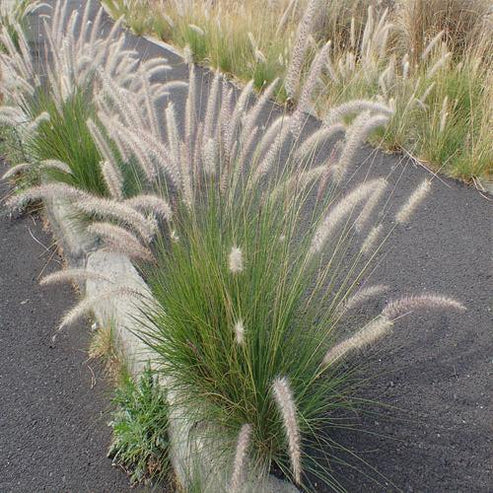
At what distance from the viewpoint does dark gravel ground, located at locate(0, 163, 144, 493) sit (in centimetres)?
238

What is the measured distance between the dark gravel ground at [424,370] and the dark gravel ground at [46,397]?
0.01m

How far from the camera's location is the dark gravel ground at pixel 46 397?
2379mm

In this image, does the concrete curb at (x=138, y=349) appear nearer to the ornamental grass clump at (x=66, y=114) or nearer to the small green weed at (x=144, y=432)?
the small green weed at (x=144, y=432)

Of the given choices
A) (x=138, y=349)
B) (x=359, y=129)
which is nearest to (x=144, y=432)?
(x=138, y=349)

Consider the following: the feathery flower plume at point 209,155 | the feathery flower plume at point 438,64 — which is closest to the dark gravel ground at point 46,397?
the feathery flower plume at point 209,155

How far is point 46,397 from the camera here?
2770 mm

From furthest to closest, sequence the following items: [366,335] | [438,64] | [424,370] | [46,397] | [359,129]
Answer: [438,64] → [46,397] → [424,370] → [359,129] → [366,335]

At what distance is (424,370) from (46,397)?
1.98 m

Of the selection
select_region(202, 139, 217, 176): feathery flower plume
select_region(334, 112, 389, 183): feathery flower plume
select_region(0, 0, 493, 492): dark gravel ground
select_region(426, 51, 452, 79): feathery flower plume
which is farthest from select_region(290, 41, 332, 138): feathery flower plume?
select_region(426, 51, 452, 79): feathery flower plume

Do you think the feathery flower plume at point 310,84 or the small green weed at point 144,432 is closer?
the feathery flower plume at point 310,84

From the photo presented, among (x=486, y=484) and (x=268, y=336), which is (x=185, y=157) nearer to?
(x=268, y=336)

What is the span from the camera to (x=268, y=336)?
207cm

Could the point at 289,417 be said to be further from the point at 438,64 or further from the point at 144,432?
the point at 438,64

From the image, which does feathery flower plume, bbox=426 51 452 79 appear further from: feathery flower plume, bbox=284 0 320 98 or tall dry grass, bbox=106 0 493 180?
feathery flower plume, bbox=284 0 320 98
